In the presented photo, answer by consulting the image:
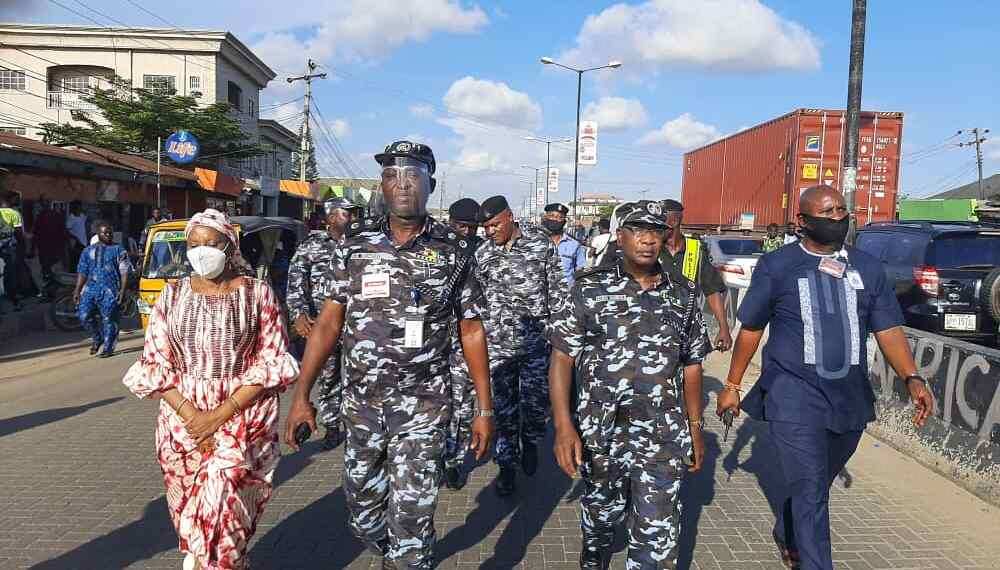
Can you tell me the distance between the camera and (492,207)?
224 inches

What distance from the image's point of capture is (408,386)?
3230mm

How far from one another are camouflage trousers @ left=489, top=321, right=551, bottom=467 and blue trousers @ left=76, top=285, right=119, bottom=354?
22.1 feet

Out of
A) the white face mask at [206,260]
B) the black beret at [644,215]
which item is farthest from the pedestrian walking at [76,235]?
the black beret at [644,215]

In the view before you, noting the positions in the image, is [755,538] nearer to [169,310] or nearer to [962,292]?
[169,310]

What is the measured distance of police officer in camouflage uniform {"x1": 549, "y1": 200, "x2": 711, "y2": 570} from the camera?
3307 millimetres

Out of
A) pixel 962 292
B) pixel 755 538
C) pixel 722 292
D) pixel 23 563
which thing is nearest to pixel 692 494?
pixel 755 538

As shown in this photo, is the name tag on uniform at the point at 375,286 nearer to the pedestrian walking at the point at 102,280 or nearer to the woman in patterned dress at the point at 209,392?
the woman in patterned dress at the point at 209,392

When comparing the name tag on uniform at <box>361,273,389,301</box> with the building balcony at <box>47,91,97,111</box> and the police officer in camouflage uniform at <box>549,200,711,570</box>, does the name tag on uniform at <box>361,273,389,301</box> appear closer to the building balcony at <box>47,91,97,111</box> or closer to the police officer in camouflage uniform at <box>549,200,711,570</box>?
the police officer in camouflage uniform at <box>549,200,711,570</box>

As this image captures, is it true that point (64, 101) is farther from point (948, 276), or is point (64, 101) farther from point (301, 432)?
point (301, 432)

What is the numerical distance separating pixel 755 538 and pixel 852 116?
8.62 metres

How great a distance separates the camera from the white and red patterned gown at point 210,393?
3.17 metres

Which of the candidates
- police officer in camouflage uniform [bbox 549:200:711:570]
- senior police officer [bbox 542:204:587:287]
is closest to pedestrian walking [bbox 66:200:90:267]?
senior police officer [bbox 542:204:587:287]

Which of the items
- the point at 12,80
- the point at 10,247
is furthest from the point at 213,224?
the point at 12,80

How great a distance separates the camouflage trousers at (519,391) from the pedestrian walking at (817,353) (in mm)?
1801
